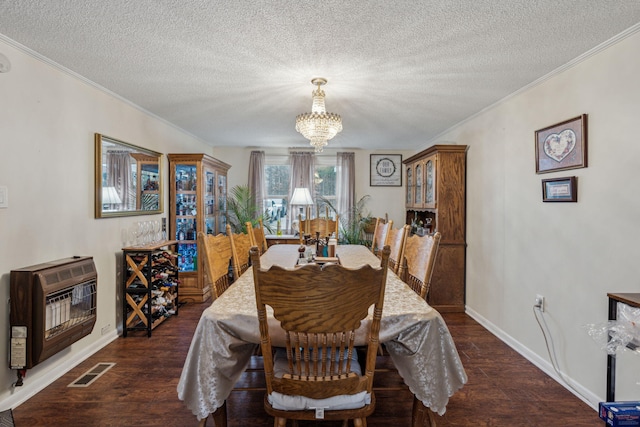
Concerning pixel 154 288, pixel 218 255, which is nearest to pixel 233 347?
pixel 218 255

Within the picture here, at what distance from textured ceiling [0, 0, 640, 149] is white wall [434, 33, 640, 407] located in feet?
0.81

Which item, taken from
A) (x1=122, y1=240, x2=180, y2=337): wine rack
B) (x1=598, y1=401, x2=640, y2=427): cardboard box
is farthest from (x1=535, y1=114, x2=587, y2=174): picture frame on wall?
(x1=122, y1=240, x2=180, y2=337): wine rack

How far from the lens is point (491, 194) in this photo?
347 cm

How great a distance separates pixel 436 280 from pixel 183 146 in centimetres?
390

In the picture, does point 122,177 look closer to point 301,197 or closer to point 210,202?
point 210,202

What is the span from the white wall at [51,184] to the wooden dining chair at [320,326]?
193 cm

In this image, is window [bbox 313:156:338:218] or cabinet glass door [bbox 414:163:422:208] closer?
cabinet glass door [bbox 414:163:422:208]

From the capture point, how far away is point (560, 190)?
2.47m

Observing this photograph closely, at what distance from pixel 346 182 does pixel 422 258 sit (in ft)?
13.1

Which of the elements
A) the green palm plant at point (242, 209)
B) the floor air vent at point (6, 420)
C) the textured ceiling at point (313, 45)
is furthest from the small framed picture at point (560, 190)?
the green palm plant at point (242, 209)

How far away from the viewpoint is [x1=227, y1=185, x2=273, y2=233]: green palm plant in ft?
18.6

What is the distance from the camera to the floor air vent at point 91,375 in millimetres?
2363

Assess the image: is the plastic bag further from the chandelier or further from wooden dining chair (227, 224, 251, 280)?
the chandelier

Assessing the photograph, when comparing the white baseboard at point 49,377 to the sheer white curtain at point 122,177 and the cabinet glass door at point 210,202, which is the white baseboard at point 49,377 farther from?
the cabinet glass door at point 210,202
